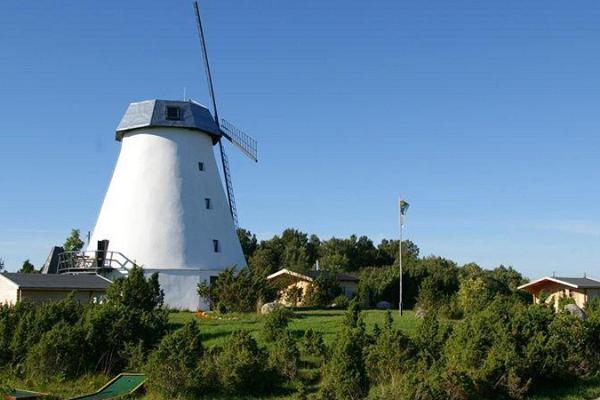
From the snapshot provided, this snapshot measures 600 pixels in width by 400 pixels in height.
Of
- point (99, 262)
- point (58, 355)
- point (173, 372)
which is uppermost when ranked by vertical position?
point (99, 262)

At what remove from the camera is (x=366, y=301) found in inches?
1396

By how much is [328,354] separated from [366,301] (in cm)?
2129

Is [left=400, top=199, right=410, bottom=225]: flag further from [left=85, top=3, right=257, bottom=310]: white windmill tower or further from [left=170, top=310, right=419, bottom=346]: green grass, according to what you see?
[left=85, top=3, right=257, bottom=310]: white windmill tower

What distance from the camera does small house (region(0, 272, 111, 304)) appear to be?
Result: 973 inches

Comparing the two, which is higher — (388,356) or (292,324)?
(292,324)

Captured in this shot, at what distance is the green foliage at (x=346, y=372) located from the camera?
39.0 feet

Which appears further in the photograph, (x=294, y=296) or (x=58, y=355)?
(x=294, y=296)

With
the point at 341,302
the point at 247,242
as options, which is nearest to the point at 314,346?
the point at 341,302

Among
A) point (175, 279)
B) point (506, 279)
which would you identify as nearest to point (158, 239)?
point (175, 279)

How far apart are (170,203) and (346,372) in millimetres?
20735

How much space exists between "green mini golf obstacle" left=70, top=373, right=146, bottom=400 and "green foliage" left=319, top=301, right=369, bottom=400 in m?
3.72

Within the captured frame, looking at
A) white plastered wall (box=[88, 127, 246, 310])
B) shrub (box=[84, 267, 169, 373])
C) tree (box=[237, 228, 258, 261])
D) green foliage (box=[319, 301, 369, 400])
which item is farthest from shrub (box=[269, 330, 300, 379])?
tree (box=[237, 228, 258, 261])

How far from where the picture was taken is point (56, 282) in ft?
84.5

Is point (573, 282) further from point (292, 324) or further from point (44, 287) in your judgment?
point (44, 287)
